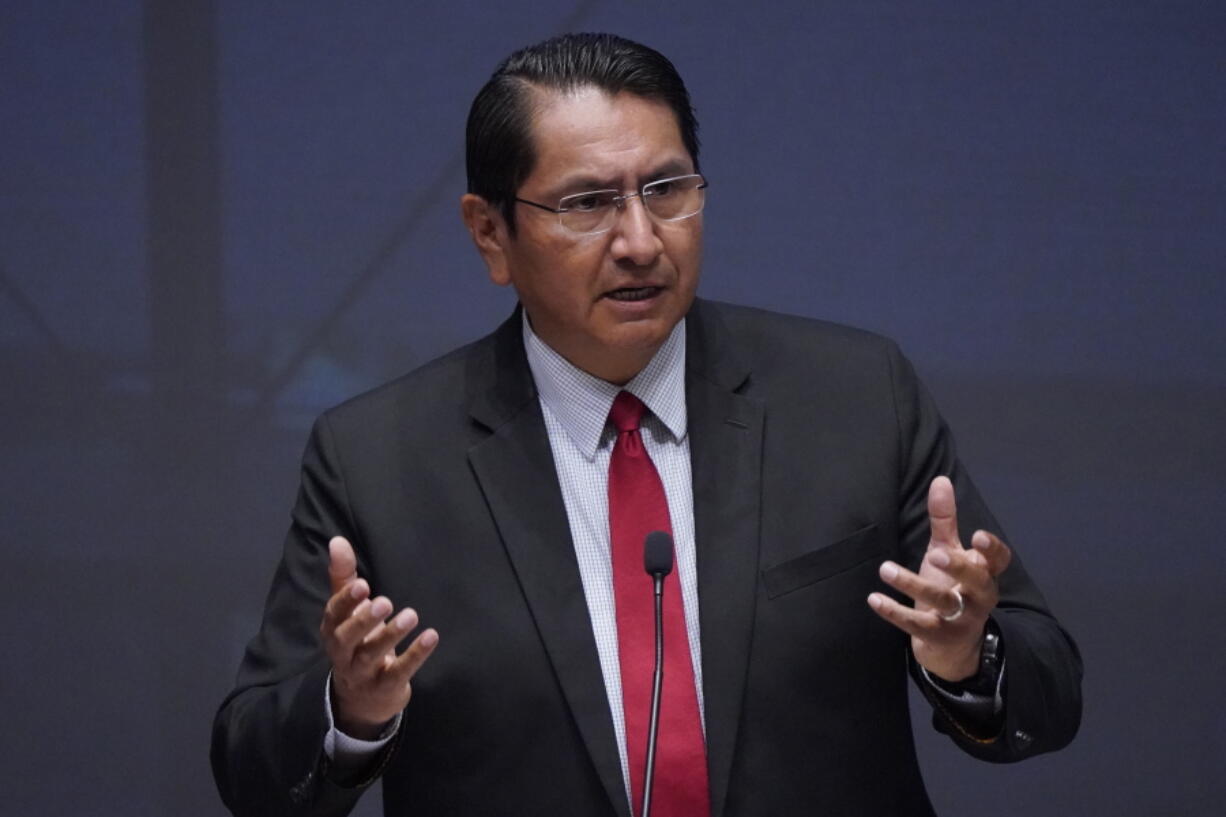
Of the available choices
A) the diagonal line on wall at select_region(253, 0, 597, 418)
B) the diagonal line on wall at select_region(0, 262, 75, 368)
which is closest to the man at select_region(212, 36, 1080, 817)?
the diagonal line on wall at select_region(253, 0, 597, 418)

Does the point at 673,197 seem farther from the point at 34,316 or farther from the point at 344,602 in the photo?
the point at 34,316

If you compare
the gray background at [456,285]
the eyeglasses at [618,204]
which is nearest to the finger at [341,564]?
the eyeglasses at [618,204]

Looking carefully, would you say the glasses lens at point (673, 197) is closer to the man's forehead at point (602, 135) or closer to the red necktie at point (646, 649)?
the man's forehead at point (602, 135)

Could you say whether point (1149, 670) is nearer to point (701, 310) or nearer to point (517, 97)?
point (701, 310)

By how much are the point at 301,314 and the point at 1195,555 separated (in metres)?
1.68

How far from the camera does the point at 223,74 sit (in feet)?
9.55

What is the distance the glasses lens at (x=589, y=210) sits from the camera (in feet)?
6.49

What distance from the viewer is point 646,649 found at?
189 cm

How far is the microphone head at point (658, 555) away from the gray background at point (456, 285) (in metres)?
1.31

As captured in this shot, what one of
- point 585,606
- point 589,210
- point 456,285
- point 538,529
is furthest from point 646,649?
point 456,285

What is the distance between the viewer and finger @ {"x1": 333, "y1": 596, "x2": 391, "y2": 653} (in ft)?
5.38

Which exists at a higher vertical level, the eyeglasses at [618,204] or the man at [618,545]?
the eyeglasses at [618,204]

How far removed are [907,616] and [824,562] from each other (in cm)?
28

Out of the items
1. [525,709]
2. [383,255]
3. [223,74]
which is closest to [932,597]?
[525,709]
